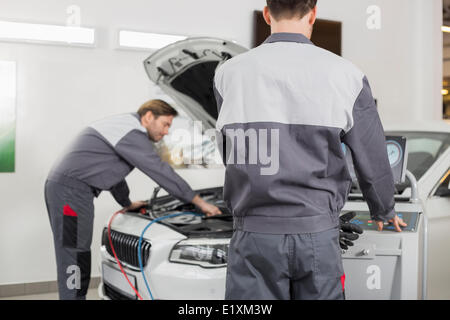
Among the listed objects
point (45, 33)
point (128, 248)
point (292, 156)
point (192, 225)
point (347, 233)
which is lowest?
point (128, 248)

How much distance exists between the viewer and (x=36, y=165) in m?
3.41

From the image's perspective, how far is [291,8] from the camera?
1201mm

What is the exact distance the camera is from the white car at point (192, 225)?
2004mm

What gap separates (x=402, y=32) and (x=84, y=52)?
3.17 meters

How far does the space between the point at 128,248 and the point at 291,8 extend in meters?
1.48

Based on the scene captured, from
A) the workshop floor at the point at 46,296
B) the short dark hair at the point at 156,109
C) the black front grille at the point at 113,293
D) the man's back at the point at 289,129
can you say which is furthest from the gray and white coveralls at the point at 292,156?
the workshop floor at the point at 46,296

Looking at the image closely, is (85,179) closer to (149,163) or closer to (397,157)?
(149,163)

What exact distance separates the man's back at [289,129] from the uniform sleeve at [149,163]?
123cm

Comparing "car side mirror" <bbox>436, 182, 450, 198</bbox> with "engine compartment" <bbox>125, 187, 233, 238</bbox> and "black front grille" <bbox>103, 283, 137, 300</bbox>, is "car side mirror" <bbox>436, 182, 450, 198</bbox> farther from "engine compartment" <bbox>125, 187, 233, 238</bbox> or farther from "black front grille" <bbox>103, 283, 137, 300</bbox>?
"black front grille" <bbox>103, 283, 137, 300</bbox>

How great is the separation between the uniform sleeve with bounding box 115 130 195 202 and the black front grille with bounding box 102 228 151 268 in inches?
13.4

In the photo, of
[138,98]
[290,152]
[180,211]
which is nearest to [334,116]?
[290,152]

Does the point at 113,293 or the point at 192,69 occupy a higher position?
the point at 192,69

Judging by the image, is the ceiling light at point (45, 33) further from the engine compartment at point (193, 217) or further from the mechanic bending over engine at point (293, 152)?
the mechanic bending over engine at point (293, 152)

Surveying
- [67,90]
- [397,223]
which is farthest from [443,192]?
[67,90]
